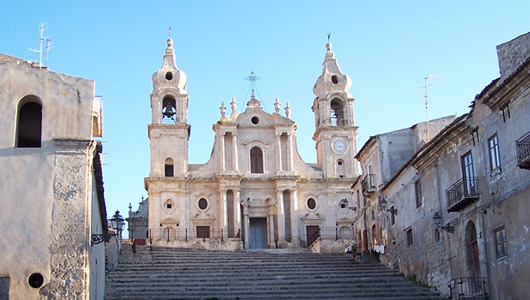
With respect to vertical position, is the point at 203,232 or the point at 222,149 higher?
the point at 222,149

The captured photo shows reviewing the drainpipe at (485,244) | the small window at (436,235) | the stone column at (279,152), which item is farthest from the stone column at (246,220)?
the drainpipe at (485,244)

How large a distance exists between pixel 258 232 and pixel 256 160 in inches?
204

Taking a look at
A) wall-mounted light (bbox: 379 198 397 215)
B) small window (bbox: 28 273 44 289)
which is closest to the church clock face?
wall-mounted light (bbox: 379 198 397 215)

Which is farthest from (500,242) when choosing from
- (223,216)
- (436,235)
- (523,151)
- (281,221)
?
→ (223,216)

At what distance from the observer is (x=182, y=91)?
55438 millimetres

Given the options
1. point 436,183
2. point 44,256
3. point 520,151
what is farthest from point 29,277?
point 436,183

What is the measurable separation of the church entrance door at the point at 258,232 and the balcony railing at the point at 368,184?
15.1 metres

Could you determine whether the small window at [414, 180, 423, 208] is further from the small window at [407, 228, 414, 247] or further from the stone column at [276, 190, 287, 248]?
the stone column at [276, 190, 287, 248]

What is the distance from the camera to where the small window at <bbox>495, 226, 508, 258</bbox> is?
24.2m

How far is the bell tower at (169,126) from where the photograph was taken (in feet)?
174

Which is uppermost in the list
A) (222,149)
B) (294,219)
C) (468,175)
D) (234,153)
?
(222,149)

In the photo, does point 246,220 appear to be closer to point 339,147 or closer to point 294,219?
point 294,219

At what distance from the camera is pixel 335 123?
57.4 m

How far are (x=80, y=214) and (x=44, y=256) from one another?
130 cm
